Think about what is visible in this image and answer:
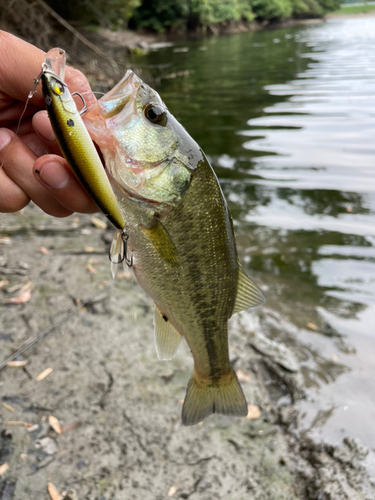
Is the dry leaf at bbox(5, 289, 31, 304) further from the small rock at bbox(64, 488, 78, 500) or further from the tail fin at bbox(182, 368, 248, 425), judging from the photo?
the tail fin at bbox(182, 368, 248, 425)

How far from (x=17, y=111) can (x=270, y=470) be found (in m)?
2.91

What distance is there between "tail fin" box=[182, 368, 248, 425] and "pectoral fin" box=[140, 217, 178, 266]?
891 mm

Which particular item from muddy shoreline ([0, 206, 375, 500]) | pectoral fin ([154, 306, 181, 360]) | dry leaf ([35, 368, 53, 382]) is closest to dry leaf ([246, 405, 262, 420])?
muddy shoreline ([0, 206, 375, 500])

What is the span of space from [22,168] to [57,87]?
35.8 inches

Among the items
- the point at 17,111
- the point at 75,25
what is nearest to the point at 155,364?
the point at 17,111

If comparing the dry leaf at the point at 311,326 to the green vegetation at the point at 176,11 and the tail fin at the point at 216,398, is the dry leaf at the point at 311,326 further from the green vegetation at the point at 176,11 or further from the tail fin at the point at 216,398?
the green vegetation at the point at 176,11

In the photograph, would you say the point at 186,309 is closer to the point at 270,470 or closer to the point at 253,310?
the point at 270,470

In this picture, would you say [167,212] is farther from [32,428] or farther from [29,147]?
[32,428]

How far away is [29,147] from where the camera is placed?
2.07 metres

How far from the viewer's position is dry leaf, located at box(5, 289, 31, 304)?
3.91 meters

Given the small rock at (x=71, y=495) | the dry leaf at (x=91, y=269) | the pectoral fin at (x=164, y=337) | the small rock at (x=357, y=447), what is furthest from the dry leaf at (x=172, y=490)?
the dry leaf at (x=91, y=269)

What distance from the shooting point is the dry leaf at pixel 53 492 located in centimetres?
242

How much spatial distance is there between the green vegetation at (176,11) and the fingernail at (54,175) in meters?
15.2

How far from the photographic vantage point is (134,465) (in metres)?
2.68
